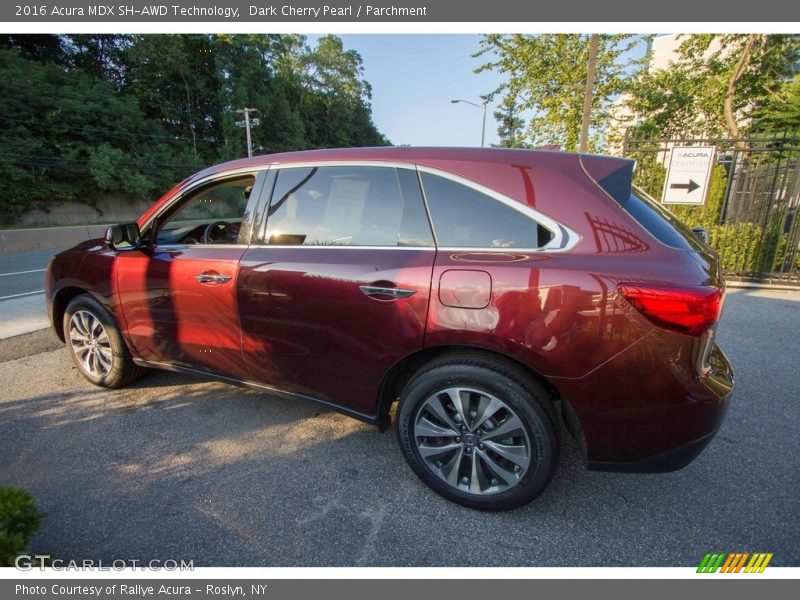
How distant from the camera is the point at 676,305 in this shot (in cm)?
167

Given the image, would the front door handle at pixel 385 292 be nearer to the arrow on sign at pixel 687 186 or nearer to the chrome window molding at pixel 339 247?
the chrome window molding at pixel 339 247

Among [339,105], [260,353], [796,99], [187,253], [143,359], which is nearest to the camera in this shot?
[260,353]

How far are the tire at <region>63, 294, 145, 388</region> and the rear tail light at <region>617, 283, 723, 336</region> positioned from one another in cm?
360

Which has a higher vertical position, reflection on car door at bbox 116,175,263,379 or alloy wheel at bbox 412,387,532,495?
reflection on car door at bbox 116,175,263,379

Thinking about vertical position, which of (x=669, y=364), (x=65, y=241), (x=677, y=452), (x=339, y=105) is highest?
(x=339, y=105)

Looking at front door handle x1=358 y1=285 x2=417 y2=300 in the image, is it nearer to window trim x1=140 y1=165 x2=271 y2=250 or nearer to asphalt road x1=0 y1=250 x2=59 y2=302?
window trim x1=140 y1=165 x2=271 y2=250

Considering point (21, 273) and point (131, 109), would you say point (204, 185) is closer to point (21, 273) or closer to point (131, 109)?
point (21, 273)

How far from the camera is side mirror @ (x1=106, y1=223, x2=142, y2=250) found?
114 inches

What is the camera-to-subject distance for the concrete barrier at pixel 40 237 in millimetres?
13555

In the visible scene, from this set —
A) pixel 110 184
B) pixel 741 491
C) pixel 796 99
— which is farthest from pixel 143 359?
pixel 110 184

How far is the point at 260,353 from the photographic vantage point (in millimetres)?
2576

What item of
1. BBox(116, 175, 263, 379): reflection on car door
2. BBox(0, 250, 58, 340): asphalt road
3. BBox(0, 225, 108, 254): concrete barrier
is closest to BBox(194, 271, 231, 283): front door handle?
BBox(116, 175, 263, 379): reflection on car door

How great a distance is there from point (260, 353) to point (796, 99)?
1473cm

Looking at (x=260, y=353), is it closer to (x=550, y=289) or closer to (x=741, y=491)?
(x=550, y=289)
